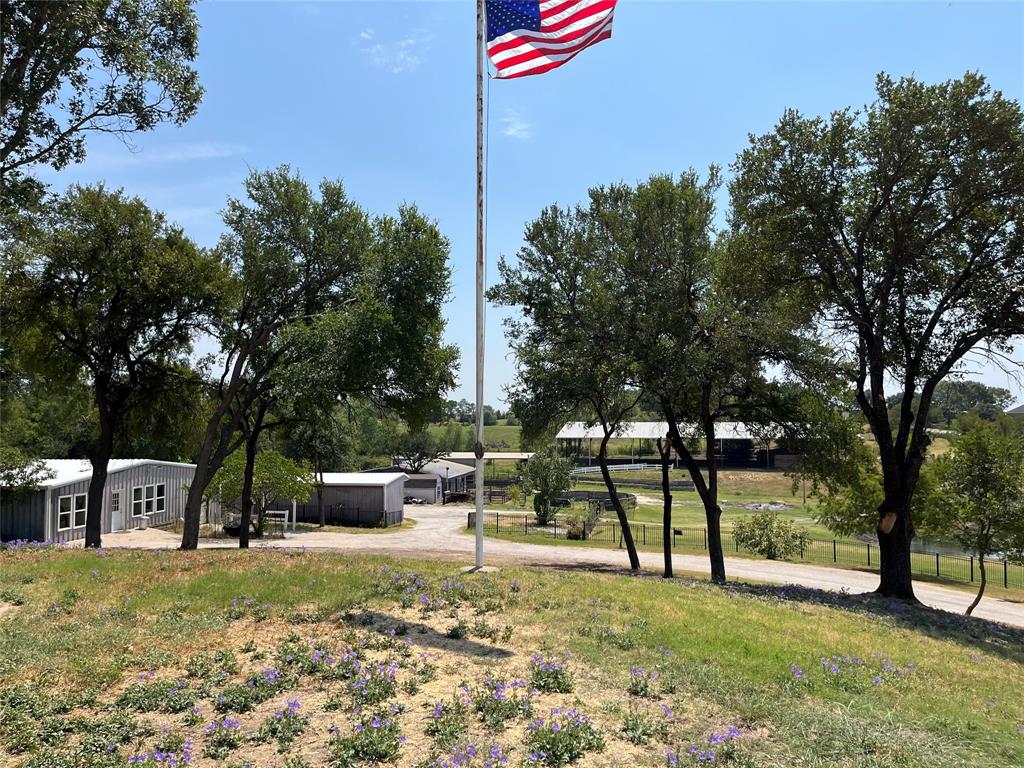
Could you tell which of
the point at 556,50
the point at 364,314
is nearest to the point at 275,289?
the point at 364,314

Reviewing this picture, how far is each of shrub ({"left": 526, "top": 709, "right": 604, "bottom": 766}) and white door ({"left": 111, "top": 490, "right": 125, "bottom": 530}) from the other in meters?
37.4

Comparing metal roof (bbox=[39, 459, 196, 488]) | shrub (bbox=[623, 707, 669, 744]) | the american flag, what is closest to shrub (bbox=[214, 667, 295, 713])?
shrub (bbox=[623, 707, 669, 744])

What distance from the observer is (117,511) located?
35.7 meters

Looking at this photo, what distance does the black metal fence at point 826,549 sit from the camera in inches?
1310

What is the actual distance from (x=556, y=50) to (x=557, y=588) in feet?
28.9

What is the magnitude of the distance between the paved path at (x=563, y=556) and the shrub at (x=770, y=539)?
0.86 m

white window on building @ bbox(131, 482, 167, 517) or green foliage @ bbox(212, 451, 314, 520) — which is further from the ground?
green foliage @ bbox(212, 451, 314, 520)

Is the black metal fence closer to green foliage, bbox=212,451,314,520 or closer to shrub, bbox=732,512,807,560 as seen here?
shrub, bbox=732,512,807,560

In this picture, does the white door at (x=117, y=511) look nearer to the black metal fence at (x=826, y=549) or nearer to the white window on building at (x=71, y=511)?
the white window on building at (x=71, y=511)

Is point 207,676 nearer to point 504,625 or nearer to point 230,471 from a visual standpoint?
point 504,625

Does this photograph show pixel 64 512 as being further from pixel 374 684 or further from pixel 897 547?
pixel 897 547

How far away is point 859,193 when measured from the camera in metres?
17.3

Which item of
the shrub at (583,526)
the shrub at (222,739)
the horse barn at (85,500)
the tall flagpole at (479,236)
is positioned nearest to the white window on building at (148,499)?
the horse barn at (85,500)

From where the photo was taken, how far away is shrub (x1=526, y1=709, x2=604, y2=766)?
4.80 meters
